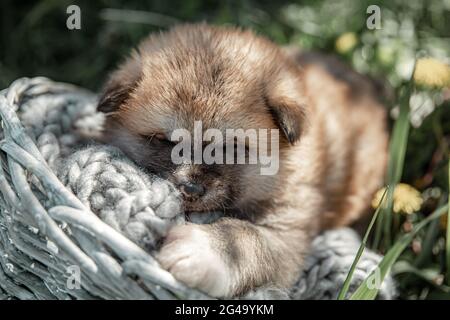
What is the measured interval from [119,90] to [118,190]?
0.43 meters

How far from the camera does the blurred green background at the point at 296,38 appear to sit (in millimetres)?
3014

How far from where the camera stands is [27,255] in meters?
1.96

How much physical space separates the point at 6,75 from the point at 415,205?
7.57 ft

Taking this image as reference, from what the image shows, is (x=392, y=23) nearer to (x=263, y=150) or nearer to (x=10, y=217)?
(x=263, y=150)

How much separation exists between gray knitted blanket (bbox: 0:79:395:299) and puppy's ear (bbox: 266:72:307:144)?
398mm

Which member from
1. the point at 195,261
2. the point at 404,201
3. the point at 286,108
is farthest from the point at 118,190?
the point at 404,201

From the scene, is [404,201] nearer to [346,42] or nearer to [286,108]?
[286,108]

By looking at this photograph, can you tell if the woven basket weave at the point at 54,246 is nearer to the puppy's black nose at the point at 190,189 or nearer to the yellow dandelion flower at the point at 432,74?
the puppy's black nose at the point at 190,189

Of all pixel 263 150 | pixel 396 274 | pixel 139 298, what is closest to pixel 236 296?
pixel 139 298

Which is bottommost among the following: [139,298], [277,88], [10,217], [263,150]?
[139,298]

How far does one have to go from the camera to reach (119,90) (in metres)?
A: 2.15

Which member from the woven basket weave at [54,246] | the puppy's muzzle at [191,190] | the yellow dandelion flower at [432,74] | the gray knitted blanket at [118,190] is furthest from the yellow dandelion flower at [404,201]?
the woven basket weave at [54,246]

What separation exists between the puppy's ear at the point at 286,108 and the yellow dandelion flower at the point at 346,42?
1.22m

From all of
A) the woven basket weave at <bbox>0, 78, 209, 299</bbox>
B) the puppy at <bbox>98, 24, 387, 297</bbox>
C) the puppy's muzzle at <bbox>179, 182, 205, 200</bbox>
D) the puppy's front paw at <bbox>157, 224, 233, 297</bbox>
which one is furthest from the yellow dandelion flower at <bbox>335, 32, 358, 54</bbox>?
the woven basket weave at <bbox>0, 78, 209, 299</bbox>
